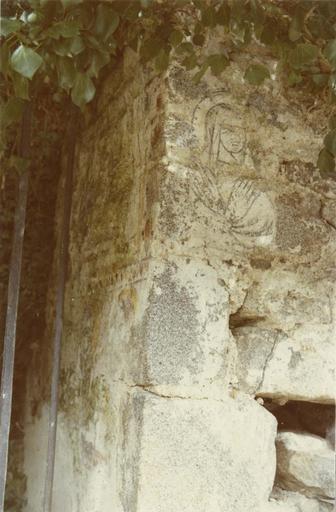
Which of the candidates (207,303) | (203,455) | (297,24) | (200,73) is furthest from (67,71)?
(203,455)

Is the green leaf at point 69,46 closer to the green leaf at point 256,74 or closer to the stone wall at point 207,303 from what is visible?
the stone wall at point 207,303

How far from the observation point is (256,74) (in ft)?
5.81

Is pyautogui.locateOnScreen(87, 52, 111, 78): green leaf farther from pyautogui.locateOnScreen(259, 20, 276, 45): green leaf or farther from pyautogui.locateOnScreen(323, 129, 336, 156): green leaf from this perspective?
pyautogui.locateOnScreen(323, 129, 336, 156): green leaf

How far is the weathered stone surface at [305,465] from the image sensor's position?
181 cm

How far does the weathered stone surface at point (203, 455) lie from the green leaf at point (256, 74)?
100cm

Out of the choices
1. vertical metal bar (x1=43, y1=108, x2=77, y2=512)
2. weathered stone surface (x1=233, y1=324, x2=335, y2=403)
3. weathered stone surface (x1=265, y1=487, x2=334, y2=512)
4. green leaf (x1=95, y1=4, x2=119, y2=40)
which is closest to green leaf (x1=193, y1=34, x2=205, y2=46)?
green leaf (x1=95, y1=4, x2=119, y2=40)

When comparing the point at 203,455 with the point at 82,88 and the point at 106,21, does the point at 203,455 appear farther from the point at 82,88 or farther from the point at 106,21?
the point at 106,21

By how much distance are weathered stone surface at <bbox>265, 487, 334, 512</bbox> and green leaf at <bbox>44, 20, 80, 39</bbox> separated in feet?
5.05

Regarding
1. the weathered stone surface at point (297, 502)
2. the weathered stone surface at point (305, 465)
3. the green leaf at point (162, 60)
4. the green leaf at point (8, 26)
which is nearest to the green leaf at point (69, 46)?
the green leaf at point (8, 26)

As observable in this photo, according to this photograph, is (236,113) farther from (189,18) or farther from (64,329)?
(64,329)

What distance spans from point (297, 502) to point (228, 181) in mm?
1053

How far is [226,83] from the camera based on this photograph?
184cm

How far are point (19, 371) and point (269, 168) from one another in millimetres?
1579

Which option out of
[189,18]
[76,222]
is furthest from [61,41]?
[76,222]
